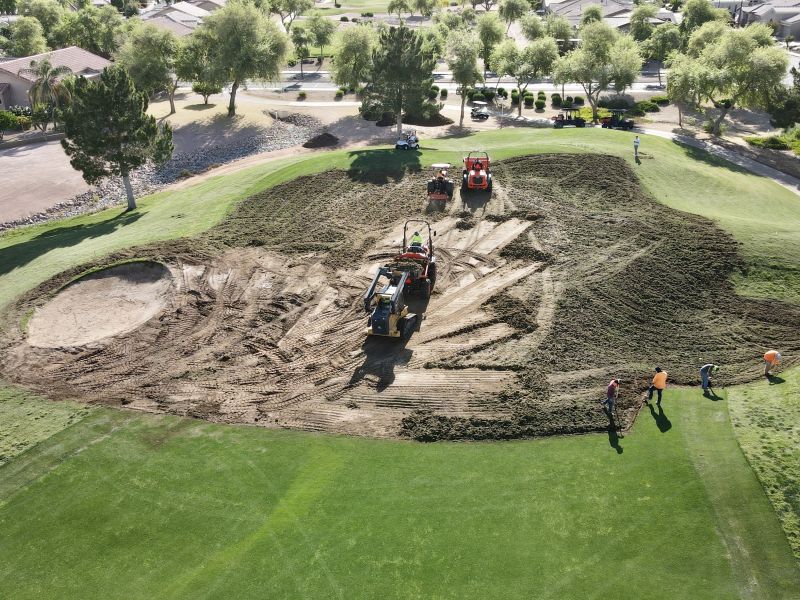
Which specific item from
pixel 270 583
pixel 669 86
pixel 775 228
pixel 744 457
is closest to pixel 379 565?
pixel 270 583

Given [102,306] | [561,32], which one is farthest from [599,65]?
[102,306]

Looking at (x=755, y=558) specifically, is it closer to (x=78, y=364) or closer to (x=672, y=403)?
(x=672, y=403)

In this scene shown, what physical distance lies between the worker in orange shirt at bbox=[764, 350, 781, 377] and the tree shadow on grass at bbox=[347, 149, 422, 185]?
25475 millimetres

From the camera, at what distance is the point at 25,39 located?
77125 millimetres

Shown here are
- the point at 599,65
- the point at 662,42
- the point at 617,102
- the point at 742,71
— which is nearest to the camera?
the point at 742,71

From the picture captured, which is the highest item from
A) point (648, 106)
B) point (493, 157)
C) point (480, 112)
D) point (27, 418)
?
point (648, 106)

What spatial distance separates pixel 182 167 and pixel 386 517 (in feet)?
144

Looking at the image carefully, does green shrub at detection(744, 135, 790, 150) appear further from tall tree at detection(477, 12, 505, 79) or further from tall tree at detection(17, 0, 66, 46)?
tall tree at detection(17, 0, 66, 46)

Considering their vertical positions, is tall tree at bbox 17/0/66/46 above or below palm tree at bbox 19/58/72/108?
above

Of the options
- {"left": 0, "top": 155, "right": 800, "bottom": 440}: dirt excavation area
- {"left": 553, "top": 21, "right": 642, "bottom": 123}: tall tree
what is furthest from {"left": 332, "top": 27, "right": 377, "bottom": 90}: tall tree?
{"left": 0, "top": 155, "right": 800, "bottom": 440}: dirt excavation area

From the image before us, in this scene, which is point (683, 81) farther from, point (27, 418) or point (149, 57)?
point (27, 418)

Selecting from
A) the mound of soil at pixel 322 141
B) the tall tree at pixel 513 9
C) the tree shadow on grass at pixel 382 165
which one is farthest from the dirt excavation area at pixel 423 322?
the tall tree at pixel 513 9

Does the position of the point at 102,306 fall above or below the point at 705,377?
above

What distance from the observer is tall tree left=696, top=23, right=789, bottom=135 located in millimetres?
50969
